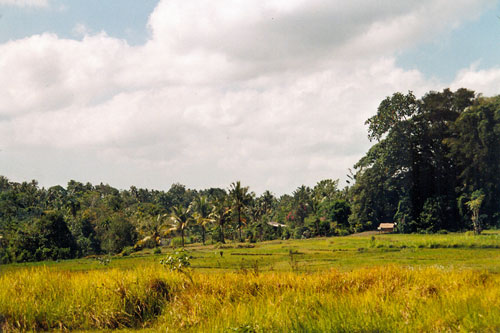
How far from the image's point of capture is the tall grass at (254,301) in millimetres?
7793

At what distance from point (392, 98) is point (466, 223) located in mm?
20258

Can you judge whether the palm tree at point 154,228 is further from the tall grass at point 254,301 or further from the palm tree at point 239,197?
the tall grass at point 254,301

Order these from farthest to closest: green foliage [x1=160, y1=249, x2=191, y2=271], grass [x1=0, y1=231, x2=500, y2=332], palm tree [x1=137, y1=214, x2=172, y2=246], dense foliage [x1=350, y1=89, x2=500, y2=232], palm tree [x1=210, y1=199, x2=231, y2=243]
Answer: palm tree [x1=210, y1=199, x2=231, y2=243] → palm tree [x1=137, y1=214, x2=172, y2=246] → dense foliage [x1=350, y1=89, x2=500, y2=232] → green foliage [x1=160, y1=249, x2=191, y2=271] → grass [x1=0, y1=231, x2=500, y2=332]

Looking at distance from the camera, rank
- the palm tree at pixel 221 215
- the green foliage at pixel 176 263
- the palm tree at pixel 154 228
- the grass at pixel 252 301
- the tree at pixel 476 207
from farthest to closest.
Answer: the palm tree at pixel 221 215 < the palm tree at pixel 154 228 < the tree at pixel 476 207 < the green foliage at pixel 176 263 < the grass at pixel 252 301

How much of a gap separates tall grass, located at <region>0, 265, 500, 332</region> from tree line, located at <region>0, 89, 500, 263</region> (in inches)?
1379

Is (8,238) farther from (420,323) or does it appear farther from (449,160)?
(449,160)

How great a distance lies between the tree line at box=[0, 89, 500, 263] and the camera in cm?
4775

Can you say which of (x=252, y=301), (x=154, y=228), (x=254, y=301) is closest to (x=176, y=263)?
(x=252, y=301)

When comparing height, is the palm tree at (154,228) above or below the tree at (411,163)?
below

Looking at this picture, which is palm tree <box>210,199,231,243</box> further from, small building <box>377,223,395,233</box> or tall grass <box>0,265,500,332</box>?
tall grass <box>0,265,500,332</box>

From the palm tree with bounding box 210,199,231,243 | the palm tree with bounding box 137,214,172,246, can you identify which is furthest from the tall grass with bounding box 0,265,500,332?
the palm tree with bounding box 210,199,231,243

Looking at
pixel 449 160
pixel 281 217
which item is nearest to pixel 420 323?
pixel 449 160

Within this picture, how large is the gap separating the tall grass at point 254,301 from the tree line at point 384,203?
115 feet

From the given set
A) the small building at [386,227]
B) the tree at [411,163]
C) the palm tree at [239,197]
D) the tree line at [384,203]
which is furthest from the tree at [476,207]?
the palm tree at [239,197]
